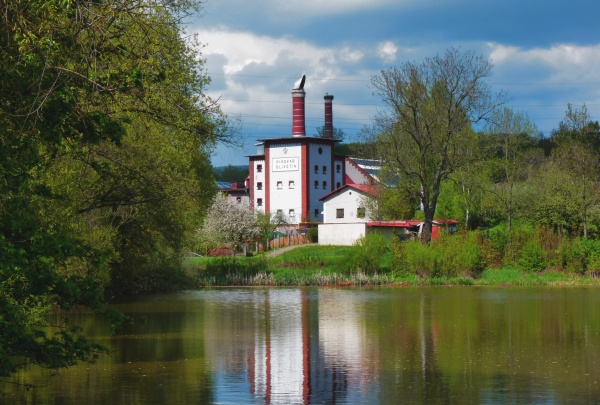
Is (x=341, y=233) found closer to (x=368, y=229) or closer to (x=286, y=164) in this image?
(x=368, y=229)

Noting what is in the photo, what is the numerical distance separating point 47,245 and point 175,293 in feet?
110

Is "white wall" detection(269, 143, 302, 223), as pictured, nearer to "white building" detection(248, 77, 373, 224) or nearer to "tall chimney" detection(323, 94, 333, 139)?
"white building" detection(248, 77, 373, 224)

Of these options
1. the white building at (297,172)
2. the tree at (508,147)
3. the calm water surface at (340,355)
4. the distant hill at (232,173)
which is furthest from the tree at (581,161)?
the distant hill at (232,173)

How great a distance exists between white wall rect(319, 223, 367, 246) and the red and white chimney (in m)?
26.1

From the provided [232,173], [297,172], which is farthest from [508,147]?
[232,173]

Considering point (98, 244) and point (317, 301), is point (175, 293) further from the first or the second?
point (98, 244)

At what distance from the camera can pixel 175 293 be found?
44594mm

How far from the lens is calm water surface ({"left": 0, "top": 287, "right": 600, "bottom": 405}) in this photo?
17.7 m

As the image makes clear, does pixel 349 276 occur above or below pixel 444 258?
below

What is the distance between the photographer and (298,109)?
315 ft

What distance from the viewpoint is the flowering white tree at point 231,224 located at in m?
75.8

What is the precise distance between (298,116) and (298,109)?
1.30 metres

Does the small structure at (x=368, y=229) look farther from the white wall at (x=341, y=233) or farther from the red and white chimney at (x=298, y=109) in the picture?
the red and white chimney at (x=298, y=109)

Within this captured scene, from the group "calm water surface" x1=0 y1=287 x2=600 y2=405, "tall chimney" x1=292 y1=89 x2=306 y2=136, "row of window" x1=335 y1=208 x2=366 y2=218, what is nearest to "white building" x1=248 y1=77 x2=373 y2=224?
"tall chimney" x1=292 y1=89 x2=306 y2=136
